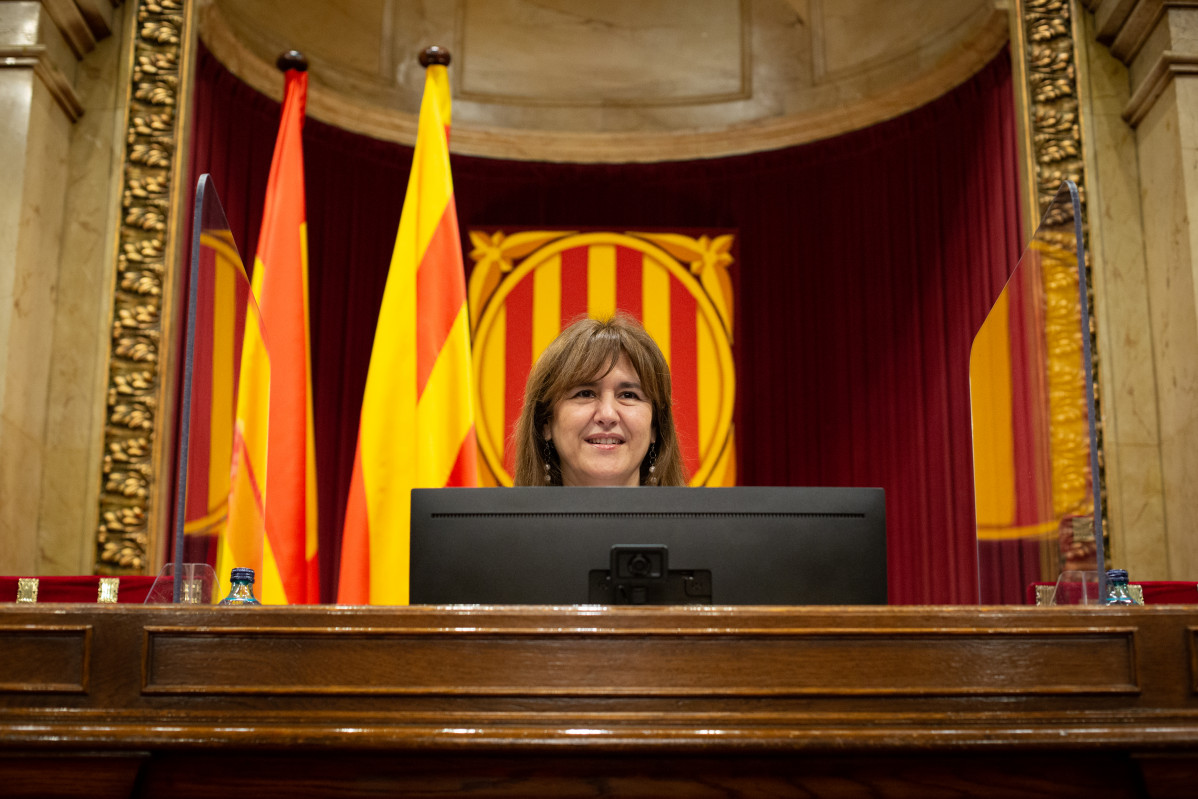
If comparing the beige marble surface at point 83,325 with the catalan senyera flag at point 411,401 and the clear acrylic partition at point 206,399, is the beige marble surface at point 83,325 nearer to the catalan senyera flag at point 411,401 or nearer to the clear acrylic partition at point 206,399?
the catalan senyera flag at point 411,401

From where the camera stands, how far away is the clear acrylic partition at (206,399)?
174 cm

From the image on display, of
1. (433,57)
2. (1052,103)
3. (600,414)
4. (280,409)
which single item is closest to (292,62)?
(433,57)

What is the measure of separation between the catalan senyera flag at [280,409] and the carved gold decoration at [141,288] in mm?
355

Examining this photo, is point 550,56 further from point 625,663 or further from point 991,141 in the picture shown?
point 625,663

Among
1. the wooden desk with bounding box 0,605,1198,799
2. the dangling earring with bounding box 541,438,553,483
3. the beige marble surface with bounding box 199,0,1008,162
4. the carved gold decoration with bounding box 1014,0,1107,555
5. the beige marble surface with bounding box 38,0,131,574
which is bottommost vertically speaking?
the wooden desk with bounding box 0,605,1198,799

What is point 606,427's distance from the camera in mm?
2652

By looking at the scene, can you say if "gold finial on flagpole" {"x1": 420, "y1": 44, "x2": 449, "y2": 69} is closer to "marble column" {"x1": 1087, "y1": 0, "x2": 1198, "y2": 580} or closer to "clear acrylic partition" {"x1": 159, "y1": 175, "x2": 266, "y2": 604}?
"clear acrylic partition" {"x1": 159, "y1": 175, "x2": 266, "y2": 604}

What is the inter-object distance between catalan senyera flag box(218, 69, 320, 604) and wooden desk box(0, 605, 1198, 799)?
5.39 ft

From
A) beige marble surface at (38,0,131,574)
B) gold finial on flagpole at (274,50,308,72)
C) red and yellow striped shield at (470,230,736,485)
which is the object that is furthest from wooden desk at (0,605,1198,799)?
red and yellow striped shield at (470,230,736,485)

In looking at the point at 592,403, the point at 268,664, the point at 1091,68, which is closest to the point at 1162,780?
the point at 268,664

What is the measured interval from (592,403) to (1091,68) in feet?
7.65

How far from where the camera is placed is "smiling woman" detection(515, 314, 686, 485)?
8.71 feet

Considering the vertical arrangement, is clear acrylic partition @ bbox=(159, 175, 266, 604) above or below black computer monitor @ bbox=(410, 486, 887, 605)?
above

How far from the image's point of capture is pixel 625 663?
53.5 inches
